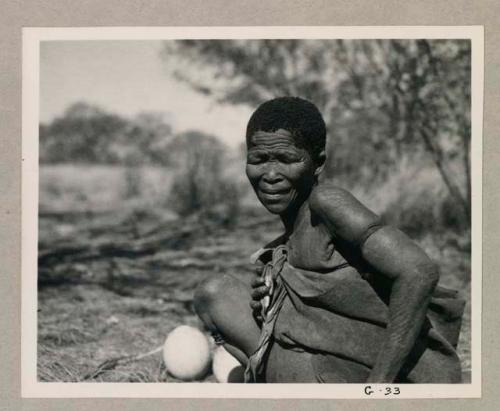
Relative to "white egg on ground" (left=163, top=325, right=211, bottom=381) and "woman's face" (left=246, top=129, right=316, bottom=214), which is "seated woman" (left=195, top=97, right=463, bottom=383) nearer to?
"woman's face" (left=246, top=129, right=316, bottom=214)

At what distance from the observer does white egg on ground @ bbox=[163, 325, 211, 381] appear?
4.84 metres

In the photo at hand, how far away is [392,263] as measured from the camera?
325cm

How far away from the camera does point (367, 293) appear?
11.2 feet

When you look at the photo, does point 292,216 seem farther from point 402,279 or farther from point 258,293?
point 402,279

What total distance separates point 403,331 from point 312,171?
73 centimetres

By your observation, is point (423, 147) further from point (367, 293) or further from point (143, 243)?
point (367, 293)

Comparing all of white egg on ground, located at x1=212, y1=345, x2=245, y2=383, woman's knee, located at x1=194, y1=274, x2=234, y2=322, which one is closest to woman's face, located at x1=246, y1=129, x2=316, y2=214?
woman's knee, located at x1=194, y1=274, x2=234, y2=322

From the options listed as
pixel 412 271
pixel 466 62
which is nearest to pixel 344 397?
pixel 412 271

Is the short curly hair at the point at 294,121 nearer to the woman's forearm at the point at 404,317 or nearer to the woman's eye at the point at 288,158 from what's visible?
the woman's eye at the point at 288,158

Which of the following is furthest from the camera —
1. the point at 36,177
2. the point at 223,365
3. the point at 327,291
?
the point at 223,365

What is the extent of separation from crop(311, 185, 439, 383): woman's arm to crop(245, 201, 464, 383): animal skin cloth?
111 millimetres

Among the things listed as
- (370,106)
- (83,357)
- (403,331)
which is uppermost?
(370,106)

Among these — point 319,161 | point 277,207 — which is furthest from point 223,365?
point 319,161

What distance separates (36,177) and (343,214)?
1.72m
